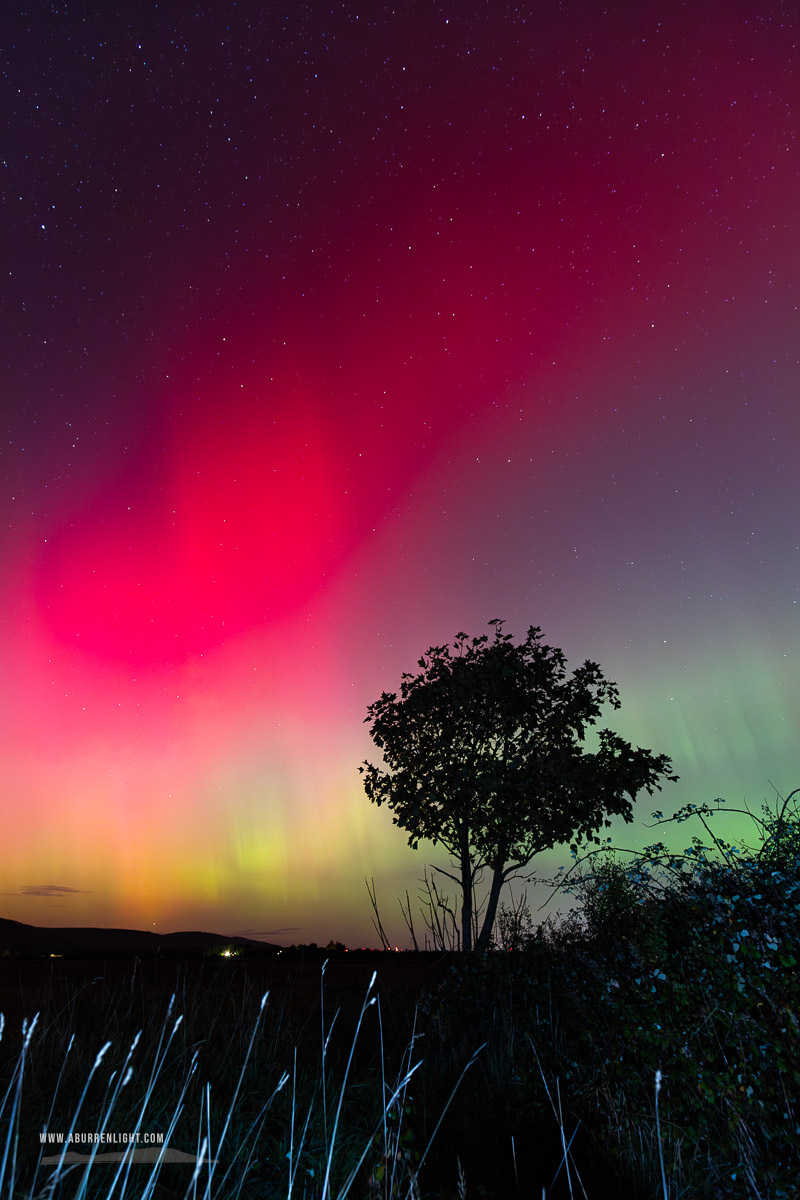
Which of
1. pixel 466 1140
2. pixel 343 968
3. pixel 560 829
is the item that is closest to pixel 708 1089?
pixel 466 1140

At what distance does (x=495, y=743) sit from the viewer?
17.2 m

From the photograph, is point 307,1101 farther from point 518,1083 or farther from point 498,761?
point 498,761

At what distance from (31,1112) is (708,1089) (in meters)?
4.83

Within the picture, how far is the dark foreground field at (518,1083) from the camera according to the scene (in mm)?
4984

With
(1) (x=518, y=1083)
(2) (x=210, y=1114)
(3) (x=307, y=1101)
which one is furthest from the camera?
(1) (x=518, y=1083)

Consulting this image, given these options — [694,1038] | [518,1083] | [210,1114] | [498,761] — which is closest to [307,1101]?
[210,1114]

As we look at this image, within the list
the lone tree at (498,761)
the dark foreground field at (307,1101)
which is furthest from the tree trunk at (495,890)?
the dark foreground field at (307,1101)

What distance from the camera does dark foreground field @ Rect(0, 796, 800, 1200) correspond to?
4.98m

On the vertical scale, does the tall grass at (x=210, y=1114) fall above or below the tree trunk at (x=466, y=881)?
below

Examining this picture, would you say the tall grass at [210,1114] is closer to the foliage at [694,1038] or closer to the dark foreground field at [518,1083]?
the dark foreground field at [518,1083]

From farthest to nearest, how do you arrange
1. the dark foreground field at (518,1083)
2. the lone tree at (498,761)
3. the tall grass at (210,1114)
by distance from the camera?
the lone tree at (498,761) < the dark foreground field at (518,1083) < the tall grass at (210,1114)

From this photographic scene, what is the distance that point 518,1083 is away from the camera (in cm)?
722

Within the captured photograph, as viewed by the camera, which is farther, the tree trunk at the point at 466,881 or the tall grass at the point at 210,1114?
the tree trunk at the point at 466,881

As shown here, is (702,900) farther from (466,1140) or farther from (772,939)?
(466,1140)
